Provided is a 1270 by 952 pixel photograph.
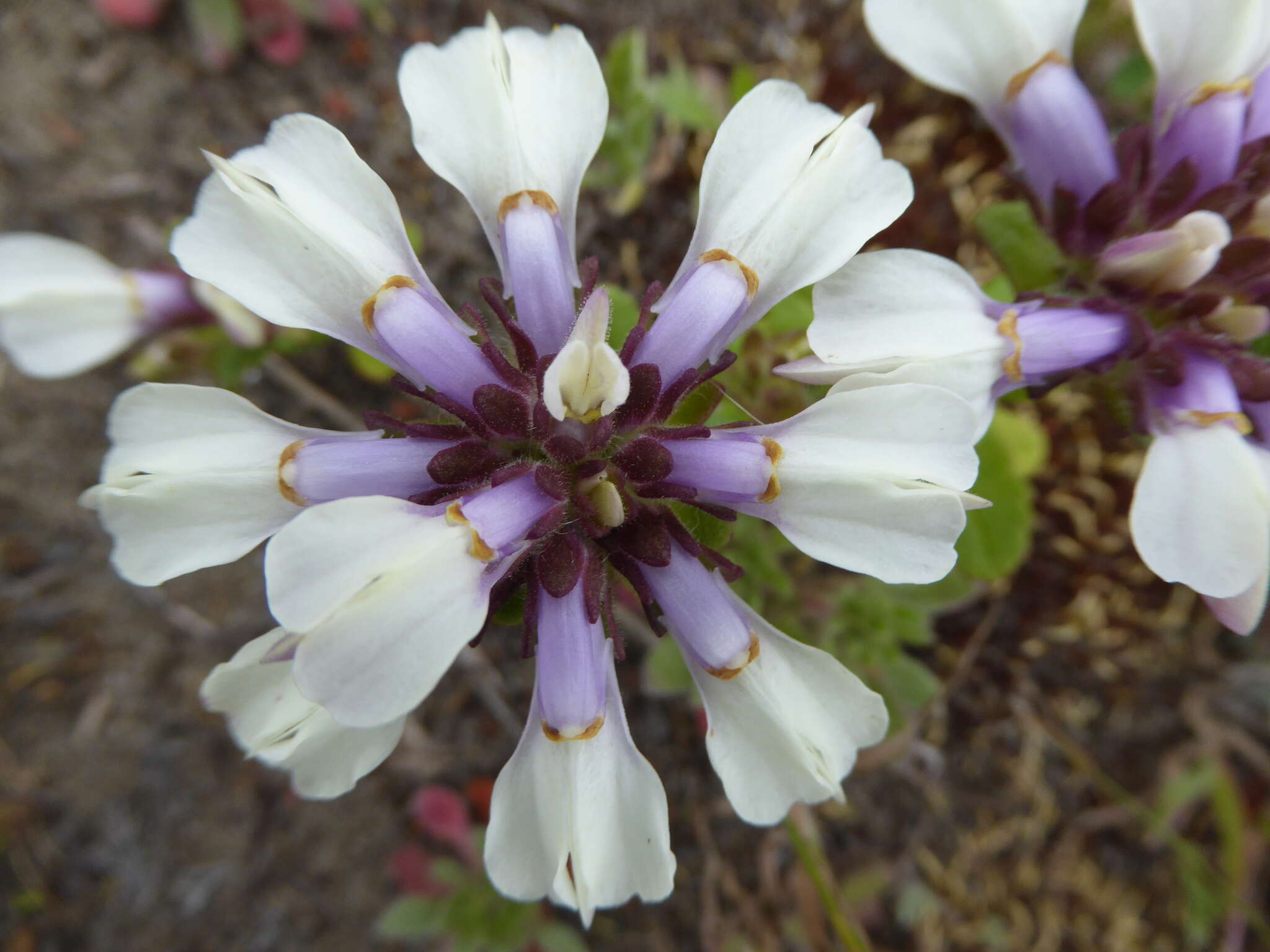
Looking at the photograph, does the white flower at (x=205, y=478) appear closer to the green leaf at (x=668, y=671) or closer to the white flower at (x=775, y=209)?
the white flower at (x=775, y=209)

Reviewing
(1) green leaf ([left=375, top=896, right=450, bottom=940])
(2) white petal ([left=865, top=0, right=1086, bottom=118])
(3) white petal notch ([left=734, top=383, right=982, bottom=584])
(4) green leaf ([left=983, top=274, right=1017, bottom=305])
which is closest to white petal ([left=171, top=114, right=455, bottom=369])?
(3) white petal notch ([left=734, top=383, right=982, bottom=584])

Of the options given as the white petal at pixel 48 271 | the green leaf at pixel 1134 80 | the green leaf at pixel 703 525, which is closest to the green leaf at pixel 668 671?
the green leaf at pixel 703 525

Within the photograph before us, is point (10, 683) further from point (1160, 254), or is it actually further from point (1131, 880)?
point (1131, 880)

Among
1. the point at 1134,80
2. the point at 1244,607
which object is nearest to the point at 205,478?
the point at 1244,607

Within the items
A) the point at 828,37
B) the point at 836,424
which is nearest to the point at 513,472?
the point at 836,424

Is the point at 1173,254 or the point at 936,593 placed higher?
the point at 1173,254

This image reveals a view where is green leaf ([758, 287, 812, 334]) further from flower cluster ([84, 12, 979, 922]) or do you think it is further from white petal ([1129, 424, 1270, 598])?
white petal ([1129, 424, 1270, 598])

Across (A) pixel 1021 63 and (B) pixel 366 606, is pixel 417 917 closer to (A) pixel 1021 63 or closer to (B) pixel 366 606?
(B) pixel 366 606
